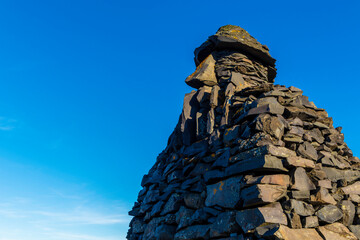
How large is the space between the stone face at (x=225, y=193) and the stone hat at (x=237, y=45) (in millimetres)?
7668

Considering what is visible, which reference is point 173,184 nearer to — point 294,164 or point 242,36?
point 294,164

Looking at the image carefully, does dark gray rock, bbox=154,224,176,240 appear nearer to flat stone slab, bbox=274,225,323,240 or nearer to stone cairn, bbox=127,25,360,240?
stone cairn, bbox=127,25,360,240

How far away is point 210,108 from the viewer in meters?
11.8

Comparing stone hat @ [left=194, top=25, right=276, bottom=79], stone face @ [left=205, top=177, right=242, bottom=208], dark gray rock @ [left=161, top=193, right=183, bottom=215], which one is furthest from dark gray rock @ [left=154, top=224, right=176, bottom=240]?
stone hat @ [left=194, top=25, right=276, bottom=79]

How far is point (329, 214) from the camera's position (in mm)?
7734

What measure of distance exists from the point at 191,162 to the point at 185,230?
258cm

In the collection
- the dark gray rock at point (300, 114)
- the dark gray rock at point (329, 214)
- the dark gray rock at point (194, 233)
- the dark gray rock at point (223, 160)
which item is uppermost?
the dark gray rock at point (300, 114)

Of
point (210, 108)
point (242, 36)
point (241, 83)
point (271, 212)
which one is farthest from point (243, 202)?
point (242, 36)

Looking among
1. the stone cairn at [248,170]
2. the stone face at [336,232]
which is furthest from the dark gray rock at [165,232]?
the stone face at [336,232]

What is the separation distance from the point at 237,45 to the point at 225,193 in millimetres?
8047

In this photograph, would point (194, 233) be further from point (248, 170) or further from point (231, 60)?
point (231, 60)

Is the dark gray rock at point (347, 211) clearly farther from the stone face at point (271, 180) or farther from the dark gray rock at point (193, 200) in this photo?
the dark gray rock at point (193, 200)

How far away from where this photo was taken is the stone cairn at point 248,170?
754 centimetres

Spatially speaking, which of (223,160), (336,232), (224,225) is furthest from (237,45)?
(336,232)
